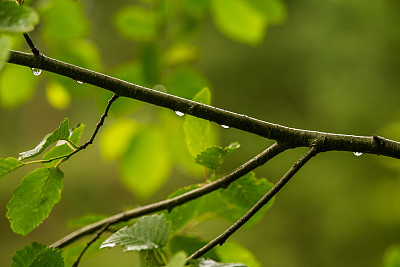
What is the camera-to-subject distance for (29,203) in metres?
0.42

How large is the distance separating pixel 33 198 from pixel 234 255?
0.25 m

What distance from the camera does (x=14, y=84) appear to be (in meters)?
0.87

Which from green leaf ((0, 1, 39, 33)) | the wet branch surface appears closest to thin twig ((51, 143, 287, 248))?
the wet branch surface

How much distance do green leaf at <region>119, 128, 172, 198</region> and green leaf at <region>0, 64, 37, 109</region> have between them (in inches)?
9.6

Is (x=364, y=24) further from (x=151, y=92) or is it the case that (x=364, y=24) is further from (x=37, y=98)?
(x=37, y=98)

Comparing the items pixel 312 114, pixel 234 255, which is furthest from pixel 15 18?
pixel 312 114

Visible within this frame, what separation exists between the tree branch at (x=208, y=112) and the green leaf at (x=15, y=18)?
11cm

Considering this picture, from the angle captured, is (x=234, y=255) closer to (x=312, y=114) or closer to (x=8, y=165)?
(x=8, y=165)

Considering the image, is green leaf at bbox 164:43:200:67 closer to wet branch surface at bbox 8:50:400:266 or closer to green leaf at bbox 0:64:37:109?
green leaf at bbox 0:64:37:109

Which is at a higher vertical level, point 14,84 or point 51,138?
point 14,84

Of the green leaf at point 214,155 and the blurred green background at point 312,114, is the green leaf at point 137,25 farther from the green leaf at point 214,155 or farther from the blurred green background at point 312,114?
the blurred green background at point 312,114

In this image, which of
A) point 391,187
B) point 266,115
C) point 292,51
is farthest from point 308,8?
point 391,187

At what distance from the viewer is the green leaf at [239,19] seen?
0.80 metres

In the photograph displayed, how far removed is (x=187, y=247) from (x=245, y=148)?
1604 millimetres
